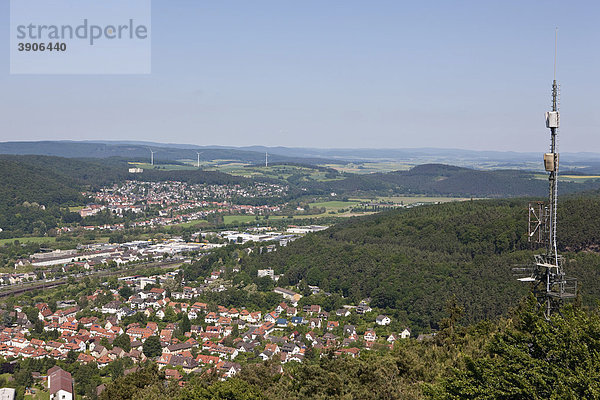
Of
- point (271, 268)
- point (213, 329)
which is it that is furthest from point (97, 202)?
point (213, 329)

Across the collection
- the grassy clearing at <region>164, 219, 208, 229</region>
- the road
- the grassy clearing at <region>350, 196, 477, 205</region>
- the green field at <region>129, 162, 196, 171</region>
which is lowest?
the grassy clearing at <region>164, 219, 208, 229</region>

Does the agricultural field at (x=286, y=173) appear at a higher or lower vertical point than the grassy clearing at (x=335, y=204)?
higher

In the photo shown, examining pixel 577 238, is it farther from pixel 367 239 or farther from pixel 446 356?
pixel 446 356

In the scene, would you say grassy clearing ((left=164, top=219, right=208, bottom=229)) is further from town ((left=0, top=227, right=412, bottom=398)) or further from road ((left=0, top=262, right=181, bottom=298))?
town ((left=0, top=227, right=412, bottom=398))

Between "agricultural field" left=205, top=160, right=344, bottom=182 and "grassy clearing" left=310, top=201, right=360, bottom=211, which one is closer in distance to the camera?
"grassy clearing" left=310, top=201, right=360, bottom=211

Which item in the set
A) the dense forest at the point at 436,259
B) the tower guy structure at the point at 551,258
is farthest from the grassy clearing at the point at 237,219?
the tower guy structure at the point at 551,258

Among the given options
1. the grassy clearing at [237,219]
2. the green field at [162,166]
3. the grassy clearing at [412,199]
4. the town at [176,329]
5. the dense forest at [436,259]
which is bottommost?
the grassy clearing at [237,219]

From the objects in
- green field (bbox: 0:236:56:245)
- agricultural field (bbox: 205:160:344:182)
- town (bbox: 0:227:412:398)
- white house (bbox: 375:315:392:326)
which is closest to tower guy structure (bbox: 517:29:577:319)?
town (bbox: 0:227:412:398)

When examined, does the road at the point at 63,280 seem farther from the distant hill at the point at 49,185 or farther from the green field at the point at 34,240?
the distant hill at the point at 49,185

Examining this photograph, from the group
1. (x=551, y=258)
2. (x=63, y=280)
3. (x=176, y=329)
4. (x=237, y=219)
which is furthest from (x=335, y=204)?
(x=551, y=258)
